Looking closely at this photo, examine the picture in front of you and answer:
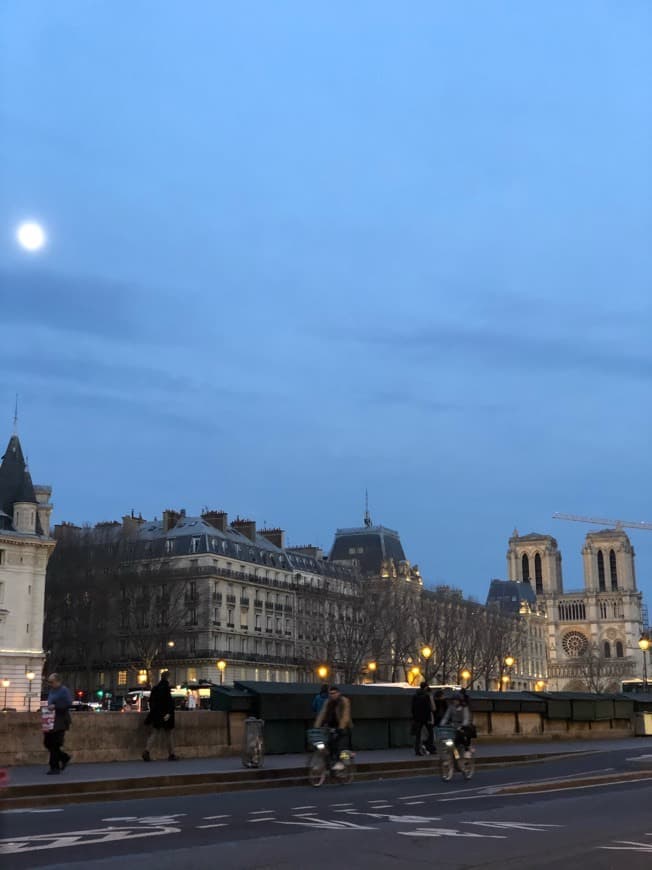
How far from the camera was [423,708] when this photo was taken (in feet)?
87.6

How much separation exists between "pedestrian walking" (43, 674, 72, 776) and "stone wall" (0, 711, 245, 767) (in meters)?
1.79

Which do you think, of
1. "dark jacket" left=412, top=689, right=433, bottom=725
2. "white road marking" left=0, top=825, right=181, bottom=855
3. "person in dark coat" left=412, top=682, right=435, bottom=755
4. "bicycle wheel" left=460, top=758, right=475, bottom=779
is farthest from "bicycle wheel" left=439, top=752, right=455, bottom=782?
"white road marking" left=0, top=825, right=181, bottom=855

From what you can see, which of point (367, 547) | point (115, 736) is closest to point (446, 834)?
point (115, 736)

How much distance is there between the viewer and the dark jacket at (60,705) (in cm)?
1952

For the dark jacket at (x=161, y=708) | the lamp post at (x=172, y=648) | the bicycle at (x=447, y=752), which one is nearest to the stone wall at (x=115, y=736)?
the dark jacket at (x=161, y=708)

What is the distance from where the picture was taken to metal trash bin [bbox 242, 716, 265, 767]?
21552mm

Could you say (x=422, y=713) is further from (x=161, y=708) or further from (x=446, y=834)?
(x=446, y=834)

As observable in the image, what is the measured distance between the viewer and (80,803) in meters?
16.9

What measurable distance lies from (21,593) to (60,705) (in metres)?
63.9

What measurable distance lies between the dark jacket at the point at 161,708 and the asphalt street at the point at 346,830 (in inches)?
147

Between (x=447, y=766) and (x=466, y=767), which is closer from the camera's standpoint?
(x=447, y=766)

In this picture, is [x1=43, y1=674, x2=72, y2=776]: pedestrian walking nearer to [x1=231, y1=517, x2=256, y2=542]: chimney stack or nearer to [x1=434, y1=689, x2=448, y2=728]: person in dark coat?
[x1=434, y1=689, x2=448, y2=728]: person in dark coat

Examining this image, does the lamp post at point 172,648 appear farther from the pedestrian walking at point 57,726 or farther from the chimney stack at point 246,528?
the pedestrian walking at point 57,726

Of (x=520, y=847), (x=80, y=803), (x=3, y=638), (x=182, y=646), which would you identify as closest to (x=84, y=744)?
(x=80, y=803)
